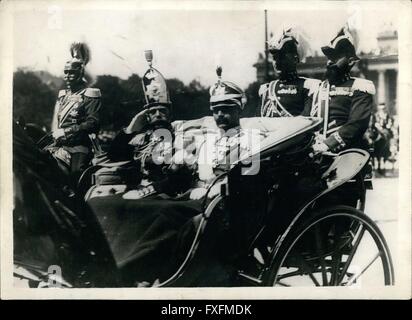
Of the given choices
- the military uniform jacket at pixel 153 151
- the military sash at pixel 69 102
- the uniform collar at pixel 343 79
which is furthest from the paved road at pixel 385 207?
the military sash at pixel 69 102

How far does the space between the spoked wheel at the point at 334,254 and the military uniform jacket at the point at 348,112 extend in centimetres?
53

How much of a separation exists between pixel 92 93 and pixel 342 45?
6.67 ft

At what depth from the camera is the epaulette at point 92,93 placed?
3.83 metres

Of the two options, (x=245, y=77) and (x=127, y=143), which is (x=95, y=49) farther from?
(x=245, y=77)

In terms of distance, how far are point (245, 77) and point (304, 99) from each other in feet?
1.65

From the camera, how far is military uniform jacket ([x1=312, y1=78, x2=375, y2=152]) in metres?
3.78

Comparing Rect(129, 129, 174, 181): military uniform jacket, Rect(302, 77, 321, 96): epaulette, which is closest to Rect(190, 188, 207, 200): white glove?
Rect(129, 129, 174, 181): military uniform jacket

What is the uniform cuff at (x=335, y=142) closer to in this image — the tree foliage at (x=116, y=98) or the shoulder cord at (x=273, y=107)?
the shoulder cord at (x=273, y=107)

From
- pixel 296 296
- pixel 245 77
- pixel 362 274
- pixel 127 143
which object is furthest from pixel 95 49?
pixel 362 274

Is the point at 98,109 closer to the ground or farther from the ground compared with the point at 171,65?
closer to the ground

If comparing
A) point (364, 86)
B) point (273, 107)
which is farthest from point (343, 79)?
point (273, 107)

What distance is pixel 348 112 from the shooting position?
3.80 m
